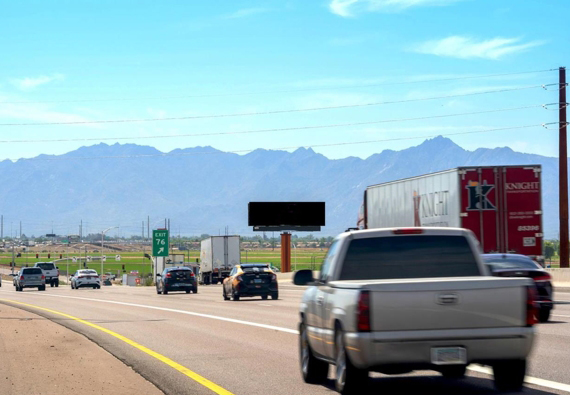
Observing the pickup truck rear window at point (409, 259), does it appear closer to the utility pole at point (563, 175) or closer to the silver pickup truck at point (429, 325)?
the silver pickup truck at point (429, 325)

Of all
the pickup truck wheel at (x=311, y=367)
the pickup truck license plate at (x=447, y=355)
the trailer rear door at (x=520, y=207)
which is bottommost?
the pickup truck wheel at (x=311, y=367)

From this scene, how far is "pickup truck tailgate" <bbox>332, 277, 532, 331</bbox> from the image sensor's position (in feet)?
32.1

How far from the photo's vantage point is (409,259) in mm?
10930

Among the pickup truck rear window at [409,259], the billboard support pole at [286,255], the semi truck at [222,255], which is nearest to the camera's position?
the pickup truck rear window at [409,259]

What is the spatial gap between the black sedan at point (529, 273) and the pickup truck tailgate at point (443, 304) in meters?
11.5

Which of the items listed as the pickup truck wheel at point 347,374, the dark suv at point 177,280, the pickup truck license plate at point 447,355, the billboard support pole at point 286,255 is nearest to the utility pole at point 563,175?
the dark suv at point 177,280

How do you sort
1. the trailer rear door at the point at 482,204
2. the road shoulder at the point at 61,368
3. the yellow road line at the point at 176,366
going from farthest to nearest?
the trailer rear door at the point at 482,204 < the road shoulder at the point at 61,368 < the yellow road line at the point at 176,366

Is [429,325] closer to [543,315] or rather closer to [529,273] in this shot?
[543,315]

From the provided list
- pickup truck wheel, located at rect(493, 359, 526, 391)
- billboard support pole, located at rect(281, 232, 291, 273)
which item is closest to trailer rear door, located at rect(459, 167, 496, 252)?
pickup truck wheel, located at rect(493, 359, 526, 391)

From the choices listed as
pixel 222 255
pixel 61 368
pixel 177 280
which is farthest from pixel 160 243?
pixel 61 368

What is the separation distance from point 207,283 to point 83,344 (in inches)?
2604

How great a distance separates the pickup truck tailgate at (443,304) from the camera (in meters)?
9.79

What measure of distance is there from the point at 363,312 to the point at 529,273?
1343 cm

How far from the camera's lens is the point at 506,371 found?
1081 cm
